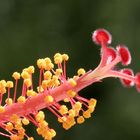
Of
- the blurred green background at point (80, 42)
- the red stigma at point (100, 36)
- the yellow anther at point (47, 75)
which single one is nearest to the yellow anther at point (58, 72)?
the yellow anther at point (47, 75)

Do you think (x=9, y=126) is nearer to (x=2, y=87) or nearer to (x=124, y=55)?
(x=2, y=87)

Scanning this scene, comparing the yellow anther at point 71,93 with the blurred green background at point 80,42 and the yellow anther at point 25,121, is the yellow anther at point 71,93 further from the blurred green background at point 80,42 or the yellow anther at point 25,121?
the blurred green background at point 80,42

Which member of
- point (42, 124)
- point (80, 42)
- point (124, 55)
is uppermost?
point (80, 42)

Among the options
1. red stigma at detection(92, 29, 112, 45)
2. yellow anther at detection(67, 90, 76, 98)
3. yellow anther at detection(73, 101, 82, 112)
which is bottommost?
yellow anther at detection(73, 101, 82, 112)

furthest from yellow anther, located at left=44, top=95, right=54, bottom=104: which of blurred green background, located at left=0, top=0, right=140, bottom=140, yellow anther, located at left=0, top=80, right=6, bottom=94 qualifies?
blurred green background, located at left=0, top=0, right=140, bottom=140

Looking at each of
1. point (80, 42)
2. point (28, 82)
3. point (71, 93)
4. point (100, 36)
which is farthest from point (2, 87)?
point (80, 42)

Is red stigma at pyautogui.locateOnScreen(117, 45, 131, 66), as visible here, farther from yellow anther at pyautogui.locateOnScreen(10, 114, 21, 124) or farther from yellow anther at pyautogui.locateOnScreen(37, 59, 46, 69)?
yellow anther at pyautogui.locateOnScreen(10, 114, 21, 124)

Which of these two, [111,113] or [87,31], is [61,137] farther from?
[87,31]

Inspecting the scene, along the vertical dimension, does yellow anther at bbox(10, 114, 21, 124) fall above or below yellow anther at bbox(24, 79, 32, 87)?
below
